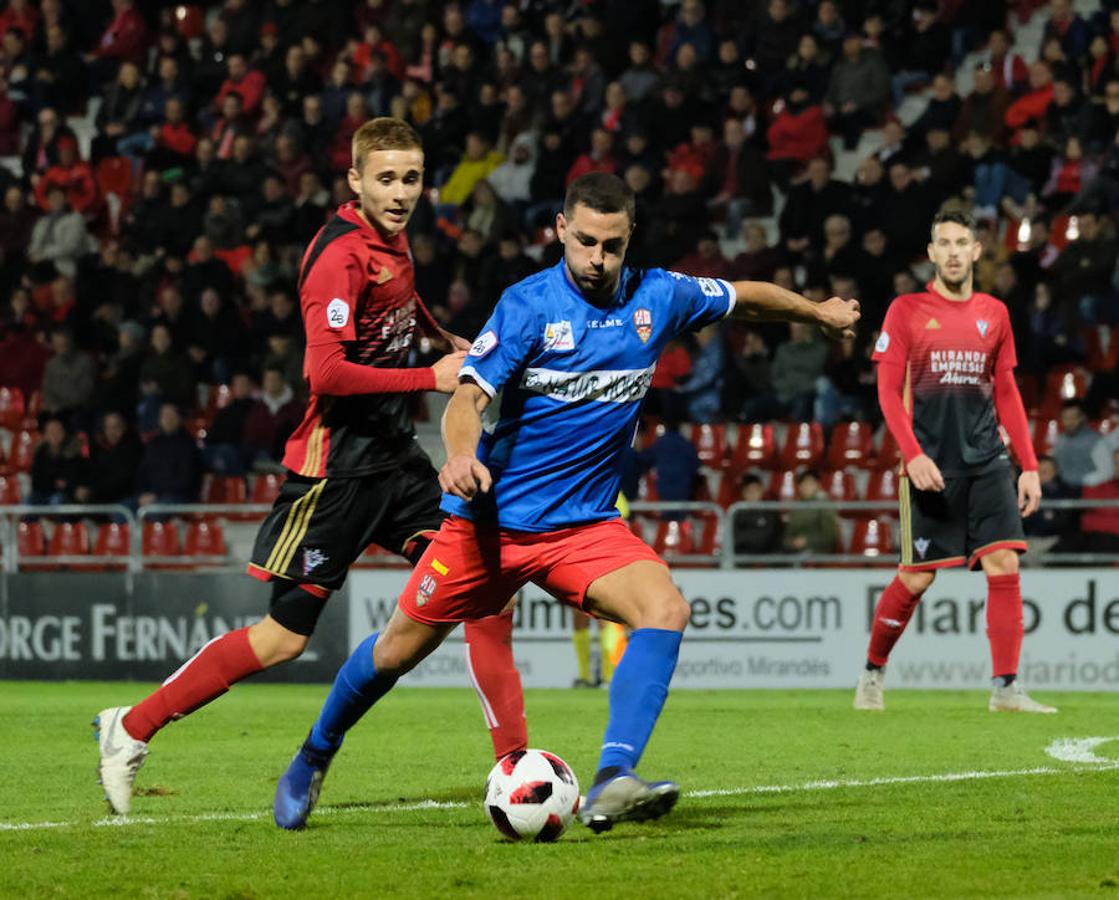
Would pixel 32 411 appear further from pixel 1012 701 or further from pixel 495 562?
pixel 495 562

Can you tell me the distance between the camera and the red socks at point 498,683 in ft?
22.7

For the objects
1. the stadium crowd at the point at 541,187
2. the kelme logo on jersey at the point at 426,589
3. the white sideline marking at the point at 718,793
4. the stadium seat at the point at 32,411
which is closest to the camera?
the kelme logo on jersey at the point at 426,589

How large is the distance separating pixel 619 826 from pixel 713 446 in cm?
1164

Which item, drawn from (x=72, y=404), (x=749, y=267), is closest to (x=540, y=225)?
(x=749, y=267)

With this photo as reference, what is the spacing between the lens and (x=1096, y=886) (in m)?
5.02

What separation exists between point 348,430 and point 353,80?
1644 cm

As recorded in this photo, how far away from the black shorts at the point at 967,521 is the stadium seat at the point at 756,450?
21.9 feet

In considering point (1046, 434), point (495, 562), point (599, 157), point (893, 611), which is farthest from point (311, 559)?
point (599, 157)

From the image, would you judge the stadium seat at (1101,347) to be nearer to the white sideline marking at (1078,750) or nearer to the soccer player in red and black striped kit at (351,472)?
the white sideline marking at (1078,750)

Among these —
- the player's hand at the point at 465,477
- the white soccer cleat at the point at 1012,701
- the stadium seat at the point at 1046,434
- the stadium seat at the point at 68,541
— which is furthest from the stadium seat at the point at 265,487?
the player's hand at the point at 465,477

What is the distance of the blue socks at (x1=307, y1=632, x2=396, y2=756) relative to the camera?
21.3ft

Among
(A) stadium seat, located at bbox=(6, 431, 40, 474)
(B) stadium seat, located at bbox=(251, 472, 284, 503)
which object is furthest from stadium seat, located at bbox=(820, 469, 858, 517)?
(A) stadium seat, located at bbox=(6, 431, 40, 474)

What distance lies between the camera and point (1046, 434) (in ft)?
54.5

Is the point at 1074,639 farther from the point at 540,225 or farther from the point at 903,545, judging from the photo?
the point at 540,225
